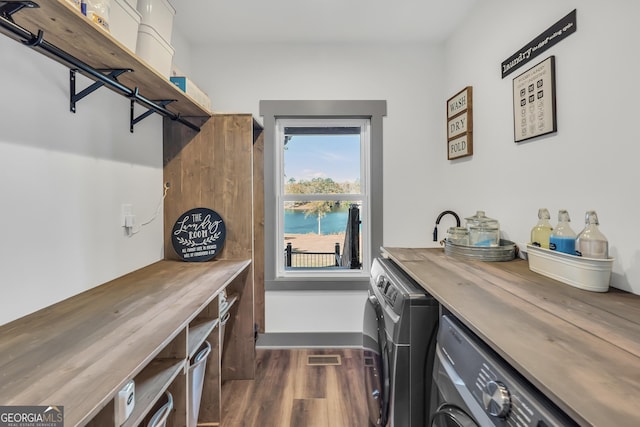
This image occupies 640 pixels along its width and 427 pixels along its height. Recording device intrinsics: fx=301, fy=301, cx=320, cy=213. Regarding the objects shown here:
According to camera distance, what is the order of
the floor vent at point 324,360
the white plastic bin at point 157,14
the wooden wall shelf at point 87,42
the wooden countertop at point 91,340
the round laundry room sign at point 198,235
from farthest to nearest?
the floor vent at point 324,360 < the round laundry room sign at point 198,235 < the white plastic bin at point 157,14 < the wooden wall shelf at point 87,42 < the wooden countertop at point 91,340

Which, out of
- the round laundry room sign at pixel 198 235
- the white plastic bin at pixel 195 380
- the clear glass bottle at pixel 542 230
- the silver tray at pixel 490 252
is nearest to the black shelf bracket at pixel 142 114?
the round laundry room sign at pixel 198 235

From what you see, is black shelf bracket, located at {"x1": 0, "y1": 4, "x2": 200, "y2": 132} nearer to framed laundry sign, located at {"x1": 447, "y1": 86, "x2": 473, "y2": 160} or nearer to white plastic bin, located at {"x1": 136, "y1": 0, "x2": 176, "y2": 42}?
white plastic bin, located at {"x1": 136, "y1": 0, "x2": 176, "y2": 42}

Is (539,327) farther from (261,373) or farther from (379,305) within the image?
(261,373)

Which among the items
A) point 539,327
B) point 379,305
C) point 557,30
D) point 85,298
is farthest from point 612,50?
point 85,298

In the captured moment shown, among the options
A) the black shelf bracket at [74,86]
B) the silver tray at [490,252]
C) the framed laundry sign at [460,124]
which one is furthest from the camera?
the framed laundry sign at [460,124]

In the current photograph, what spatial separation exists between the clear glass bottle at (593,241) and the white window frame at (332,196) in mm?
1583

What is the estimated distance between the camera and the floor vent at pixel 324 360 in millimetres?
2320

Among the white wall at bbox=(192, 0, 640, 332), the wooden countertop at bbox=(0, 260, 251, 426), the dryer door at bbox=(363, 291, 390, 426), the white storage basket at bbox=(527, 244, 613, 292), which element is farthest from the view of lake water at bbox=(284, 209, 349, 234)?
the white storage basket at bbox=(527, 244, 613, 292)

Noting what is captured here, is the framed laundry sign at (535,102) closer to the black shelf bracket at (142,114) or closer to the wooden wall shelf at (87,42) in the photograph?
the wooden wall shelf at (87,42)

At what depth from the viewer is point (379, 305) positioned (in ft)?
4.75

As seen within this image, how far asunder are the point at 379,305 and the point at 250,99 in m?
1.95

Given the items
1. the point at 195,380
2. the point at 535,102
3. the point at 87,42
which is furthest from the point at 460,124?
the point at 195,380

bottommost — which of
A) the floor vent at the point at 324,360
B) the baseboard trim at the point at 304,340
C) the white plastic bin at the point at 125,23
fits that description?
the floor vent at the point at 324,360

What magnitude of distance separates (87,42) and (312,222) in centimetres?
193
